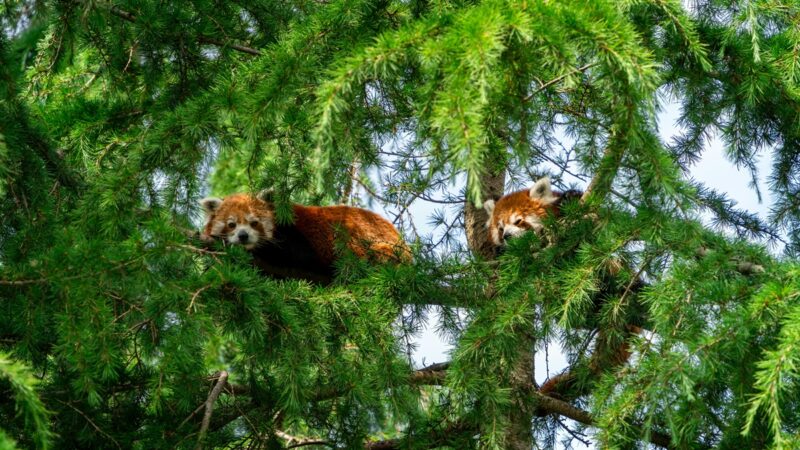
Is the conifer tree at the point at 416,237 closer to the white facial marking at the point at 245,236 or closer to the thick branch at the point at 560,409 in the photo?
the thick branch at the point at 560,409

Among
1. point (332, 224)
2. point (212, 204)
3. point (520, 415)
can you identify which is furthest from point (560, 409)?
point (212, 204)

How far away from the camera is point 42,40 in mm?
4832

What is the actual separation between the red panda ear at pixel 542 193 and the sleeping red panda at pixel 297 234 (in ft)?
3.03

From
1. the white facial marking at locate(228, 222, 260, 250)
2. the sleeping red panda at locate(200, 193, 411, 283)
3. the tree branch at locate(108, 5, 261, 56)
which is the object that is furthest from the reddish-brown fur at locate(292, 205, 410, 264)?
the tree branch at locate(108, 5, 261, 56)

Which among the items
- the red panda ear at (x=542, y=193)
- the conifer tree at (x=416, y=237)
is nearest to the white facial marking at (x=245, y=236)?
the conifer tree at (x=416, y=237)

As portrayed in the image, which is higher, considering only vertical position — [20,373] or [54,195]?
[54,195]

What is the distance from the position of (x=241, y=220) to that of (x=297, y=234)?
0.40m

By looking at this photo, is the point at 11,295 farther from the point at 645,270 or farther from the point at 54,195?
the point at 645,270

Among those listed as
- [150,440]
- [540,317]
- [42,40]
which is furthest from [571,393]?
[42,40]

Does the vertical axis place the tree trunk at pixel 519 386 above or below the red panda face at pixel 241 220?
below

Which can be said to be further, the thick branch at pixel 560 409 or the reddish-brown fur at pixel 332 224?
the reddish-brown fur at pixel 332 224

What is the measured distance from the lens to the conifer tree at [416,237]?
2883mm

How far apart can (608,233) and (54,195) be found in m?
2.29

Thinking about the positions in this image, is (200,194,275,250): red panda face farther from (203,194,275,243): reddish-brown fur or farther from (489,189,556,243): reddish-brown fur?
(489,189,556,243): reddish-brown fur
